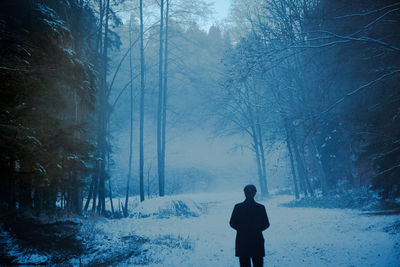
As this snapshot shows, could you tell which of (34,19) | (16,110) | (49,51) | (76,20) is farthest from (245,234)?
(76,20)

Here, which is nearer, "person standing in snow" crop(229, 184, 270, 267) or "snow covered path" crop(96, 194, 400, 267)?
"person standing in snow" crop(229, 184, 270, 267)

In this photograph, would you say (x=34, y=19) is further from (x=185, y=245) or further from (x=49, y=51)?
(x=185, y=245)

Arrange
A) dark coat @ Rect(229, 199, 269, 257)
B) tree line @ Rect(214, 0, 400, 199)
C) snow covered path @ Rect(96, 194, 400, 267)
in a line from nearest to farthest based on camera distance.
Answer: dark coat @ Rect(229, 199, 269, 257) < snow covered path @ Rect(96, 194, 400, 267) < tree line @ Rect(214, 0, 400, 199)

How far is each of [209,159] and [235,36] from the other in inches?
803

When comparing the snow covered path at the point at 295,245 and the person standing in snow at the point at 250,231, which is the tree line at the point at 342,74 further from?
the person standing in snow at the point at 250,231

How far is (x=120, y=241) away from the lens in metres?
6.36

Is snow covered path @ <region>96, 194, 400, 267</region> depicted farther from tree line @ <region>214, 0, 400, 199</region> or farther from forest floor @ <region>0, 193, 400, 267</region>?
tree line @ <region>214, 0, 400, 199</region>

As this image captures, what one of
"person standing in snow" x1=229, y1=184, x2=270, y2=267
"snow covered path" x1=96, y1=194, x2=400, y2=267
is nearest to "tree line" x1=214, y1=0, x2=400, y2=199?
"snow covered path" x1=96, y1=194, x2=400, y2=267

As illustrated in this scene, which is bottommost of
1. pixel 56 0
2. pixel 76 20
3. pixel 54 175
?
pixel 54 175

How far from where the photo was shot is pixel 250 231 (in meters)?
3.34

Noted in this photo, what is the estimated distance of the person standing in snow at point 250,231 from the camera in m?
3.30

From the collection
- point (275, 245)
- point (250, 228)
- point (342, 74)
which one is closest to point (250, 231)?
point (250, 228)

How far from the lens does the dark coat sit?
10.8ft

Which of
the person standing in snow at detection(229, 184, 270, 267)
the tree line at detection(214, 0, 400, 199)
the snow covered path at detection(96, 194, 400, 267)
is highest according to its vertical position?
the tree line at detection(214, 0, 400, 199)
